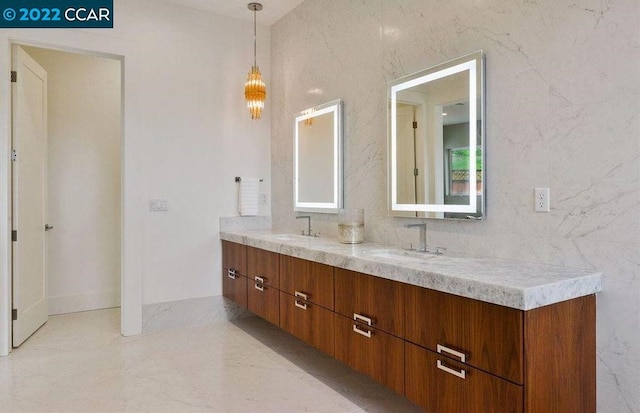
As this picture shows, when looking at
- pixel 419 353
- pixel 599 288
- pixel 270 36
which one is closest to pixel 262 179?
pixel 270 36

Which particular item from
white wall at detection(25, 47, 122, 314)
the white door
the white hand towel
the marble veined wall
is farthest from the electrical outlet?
white wall at detection(25, 47, 122, 314)

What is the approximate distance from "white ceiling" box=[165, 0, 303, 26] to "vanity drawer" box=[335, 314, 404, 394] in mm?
2792

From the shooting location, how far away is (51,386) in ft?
8.58

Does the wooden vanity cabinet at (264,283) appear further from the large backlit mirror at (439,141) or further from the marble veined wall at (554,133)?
the large backlit mirror at (439,141)

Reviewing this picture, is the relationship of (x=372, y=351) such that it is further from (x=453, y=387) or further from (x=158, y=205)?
(x=158, y=205)

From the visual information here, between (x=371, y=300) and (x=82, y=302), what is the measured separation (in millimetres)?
3523

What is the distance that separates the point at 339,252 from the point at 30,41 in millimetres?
2839

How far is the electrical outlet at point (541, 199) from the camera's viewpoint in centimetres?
192

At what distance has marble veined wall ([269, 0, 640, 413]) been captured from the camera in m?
1.66

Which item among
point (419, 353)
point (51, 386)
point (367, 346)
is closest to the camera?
point (419, 353)

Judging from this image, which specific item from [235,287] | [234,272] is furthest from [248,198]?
[235,287]

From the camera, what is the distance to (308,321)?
8.82 ft

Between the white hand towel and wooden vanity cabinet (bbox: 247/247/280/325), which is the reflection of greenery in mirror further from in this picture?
the white hand towel

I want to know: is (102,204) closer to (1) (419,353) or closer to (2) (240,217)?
(2) (240,217)
